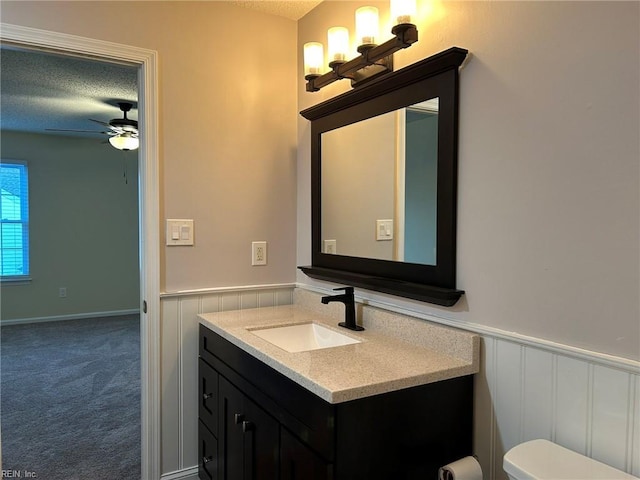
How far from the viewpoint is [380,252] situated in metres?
1.86

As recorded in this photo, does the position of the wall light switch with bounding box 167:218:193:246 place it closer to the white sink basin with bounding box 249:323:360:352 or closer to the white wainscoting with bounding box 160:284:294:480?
the white wainscoting with bounding box 160:284:294:480

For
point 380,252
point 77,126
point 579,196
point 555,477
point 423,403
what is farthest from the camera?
point 77,126

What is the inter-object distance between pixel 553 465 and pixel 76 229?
6.03m

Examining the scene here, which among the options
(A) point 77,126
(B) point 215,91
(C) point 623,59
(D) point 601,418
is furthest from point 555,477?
(A) point 77,126

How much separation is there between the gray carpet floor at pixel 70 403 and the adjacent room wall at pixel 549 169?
6.60 ft

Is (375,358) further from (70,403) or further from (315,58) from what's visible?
(70,403)

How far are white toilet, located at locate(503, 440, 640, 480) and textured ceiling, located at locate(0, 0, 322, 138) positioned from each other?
2.05 m

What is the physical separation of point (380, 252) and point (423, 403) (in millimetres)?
670

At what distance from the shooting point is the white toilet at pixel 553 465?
104cm

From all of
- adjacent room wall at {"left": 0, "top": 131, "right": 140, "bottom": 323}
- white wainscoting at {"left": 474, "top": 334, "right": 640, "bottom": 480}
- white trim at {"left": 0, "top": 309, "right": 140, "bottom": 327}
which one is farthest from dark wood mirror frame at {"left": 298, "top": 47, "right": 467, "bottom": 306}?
white trim at {"left": 0, "top": 309, "right": 140, "bottom": 327}

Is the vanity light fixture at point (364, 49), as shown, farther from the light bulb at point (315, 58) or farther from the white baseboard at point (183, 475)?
the white baseboard at point (183, 475)

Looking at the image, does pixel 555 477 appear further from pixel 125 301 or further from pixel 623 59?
pixel 125 301

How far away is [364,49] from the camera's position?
173 cm

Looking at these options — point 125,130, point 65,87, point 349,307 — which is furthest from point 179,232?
point 125,130
